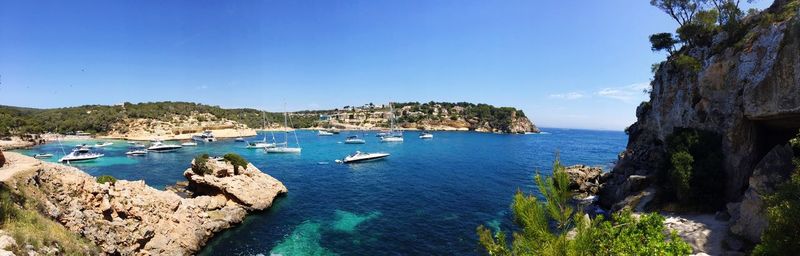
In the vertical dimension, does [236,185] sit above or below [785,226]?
below

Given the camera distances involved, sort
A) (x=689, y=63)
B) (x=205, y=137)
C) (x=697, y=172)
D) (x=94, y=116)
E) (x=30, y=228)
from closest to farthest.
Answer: (x=30, y=228), (x=697, y=172), (x=689, y=63), (x=205, y=137), (x=94, y=116)

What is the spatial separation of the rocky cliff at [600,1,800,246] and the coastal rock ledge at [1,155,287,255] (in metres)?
32.5

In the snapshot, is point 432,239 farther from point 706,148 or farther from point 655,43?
point 655,43

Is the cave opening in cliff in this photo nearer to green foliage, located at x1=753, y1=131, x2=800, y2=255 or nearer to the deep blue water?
green foliage, located at x1=753, y1=131, x2=800, y2=255

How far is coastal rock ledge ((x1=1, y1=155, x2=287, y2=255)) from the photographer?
1942cm

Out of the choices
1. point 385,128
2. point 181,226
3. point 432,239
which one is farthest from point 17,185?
point 385,128

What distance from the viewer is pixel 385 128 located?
18512 cm

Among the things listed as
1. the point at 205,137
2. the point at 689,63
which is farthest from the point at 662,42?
the point at 205,137

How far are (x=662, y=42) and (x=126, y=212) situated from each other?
163 ft

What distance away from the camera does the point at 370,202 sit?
38938 millimetres

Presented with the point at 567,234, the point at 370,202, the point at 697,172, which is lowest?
the point at 370,202

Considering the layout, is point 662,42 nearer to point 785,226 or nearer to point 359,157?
point 785,226

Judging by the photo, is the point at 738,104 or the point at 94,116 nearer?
the point at 738,104

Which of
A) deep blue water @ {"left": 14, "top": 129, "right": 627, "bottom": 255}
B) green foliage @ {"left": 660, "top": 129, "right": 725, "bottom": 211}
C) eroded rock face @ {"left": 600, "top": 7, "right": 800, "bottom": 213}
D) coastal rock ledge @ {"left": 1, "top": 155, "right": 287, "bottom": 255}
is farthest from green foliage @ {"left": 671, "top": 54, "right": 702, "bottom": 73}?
coastal rock ledge @ {"left": 1, "top": 155, "right": 287, "bottom": 255}
